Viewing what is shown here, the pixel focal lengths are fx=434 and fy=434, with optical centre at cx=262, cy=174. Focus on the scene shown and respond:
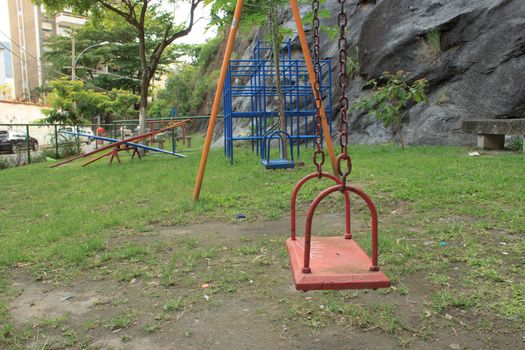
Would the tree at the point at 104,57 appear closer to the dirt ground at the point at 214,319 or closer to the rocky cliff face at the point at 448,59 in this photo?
→ the rocky cliff face at the point at 448,59

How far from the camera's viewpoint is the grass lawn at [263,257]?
8.76ft

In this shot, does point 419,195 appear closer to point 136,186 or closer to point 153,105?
point 136,186

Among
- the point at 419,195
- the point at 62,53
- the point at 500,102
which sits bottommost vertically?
the point at 419,195

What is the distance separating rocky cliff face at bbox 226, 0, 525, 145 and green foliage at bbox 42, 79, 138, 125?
16.1m

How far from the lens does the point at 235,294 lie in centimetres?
311

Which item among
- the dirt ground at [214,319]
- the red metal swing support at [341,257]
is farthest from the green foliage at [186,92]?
the red metal swing support at [341,257]

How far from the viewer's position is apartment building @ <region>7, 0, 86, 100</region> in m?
58.4

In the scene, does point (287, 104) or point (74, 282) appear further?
point (287, 104)

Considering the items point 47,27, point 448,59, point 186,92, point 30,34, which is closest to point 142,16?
point 448,59

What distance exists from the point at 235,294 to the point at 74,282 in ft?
4.47

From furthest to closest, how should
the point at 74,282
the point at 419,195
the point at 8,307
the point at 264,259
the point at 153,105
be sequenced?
the point at 153,105
the point at 419,195
the point at 264,259
the point at 74,282
the point at 8,307

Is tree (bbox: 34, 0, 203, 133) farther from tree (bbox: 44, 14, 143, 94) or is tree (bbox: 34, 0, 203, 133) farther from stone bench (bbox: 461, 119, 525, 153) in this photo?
tree (bbox: 44, 14, 143, 94)

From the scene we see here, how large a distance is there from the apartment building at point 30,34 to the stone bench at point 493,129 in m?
56.6

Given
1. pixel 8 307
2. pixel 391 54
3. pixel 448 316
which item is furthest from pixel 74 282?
pixel 391 54
